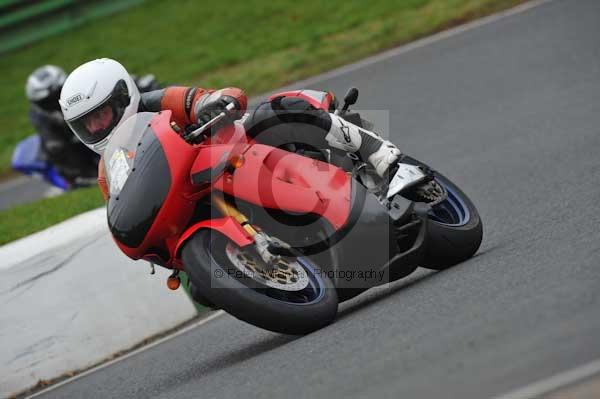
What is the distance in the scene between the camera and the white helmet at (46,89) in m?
13.6

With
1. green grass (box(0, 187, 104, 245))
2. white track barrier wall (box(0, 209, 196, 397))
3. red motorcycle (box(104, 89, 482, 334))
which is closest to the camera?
red motorcycle (box(104, 89, 482, 334))

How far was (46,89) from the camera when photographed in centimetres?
1360

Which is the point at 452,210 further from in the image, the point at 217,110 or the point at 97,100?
the point at 97,100

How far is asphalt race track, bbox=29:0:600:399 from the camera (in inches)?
164

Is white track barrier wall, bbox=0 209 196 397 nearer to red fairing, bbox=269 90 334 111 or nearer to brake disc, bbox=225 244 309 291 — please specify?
red fairing, bbox=269 90 334 111

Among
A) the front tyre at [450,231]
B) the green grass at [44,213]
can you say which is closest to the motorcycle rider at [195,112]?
the front tyre at [450,231]

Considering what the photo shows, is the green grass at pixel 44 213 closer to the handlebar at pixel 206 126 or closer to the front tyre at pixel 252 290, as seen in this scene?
the handlebar at pixel 206 126

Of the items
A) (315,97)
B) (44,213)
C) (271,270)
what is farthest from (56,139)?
(271,270)

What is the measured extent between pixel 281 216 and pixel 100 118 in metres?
1.03

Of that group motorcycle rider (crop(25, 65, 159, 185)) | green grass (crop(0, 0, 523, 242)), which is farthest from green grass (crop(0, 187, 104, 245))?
motorcycle rider (crop(25, 65, 159, 185))

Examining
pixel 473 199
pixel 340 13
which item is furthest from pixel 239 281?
pixel 340 13

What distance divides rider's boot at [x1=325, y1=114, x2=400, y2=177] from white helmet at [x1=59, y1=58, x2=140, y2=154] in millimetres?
1016

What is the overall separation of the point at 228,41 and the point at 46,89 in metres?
4.06

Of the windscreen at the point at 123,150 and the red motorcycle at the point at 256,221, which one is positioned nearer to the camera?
the red motorcycle at the point at 256,221
